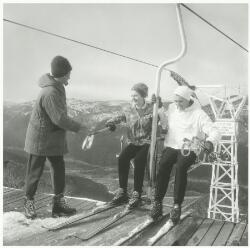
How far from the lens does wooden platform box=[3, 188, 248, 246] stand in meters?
3.53

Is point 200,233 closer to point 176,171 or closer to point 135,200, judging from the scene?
point 176,171

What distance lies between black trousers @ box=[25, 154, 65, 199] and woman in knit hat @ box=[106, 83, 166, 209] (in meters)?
0.72

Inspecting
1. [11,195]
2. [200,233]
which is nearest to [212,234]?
[200,233]

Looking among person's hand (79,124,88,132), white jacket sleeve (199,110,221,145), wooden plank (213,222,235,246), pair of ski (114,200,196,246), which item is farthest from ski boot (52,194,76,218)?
white jacket sleeve (199,110,221,145)

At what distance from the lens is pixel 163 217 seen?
415 centimetres

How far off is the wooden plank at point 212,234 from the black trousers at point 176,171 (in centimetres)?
41

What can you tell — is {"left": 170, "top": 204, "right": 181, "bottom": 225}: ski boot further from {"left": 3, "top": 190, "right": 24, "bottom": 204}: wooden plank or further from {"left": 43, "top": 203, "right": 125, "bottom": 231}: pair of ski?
{"left": 3, "top": 190, "right": 24, "bottom": 204}: wooden plank

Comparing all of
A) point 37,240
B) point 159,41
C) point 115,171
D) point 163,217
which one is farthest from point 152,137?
point 115,171

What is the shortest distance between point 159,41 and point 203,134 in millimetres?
27469

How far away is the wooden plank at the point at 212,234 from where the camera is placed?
3546 mm

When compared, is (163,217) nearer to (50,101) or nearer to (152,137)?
(152,137)

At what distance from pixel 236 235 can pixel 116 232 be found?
119cm

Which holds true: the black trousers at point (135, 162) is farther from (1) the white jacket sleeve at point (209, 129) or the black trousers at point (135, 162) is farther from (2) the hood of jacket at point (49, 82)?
(2) the hood of jacket at point (49, 82)

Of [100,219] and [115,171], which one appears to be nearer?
[100,219]
